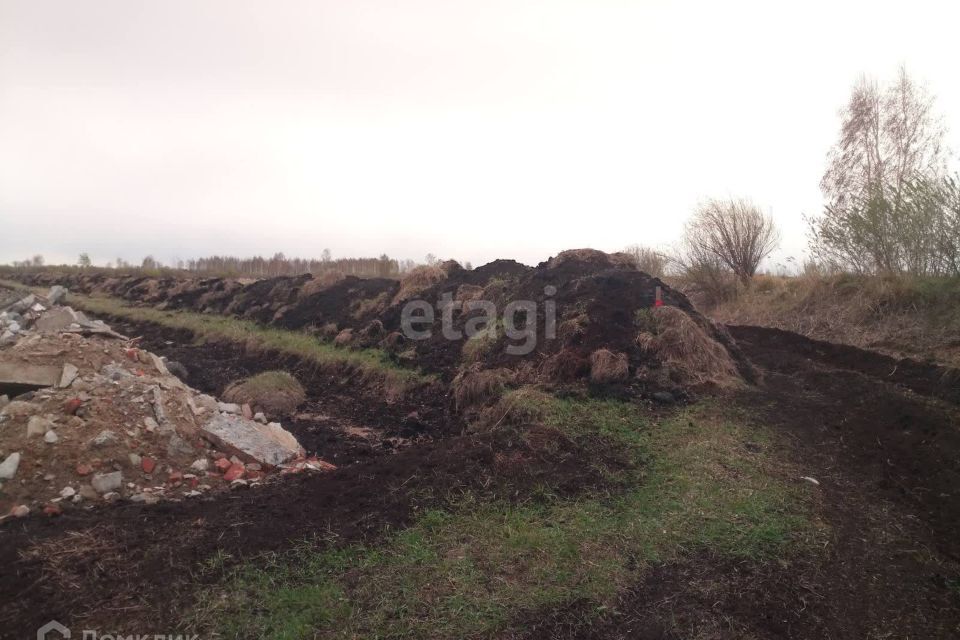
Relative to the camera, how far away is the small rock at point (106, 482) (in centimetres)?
457

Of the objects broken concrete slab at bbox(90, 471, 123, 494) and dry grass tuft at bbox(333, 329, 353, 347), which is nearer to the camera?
broken concrete slab at bbox(90, 471, 123, 494)

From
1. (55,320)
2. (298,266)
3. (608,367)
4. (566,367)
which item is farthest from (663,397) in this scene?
(298,266)

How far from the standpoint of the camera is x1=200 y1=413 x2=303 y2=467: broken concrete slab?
5688mm

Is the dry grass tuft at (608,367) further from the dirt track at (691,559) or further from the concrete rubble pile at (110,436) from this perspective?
the concrete rubble pile at (110,436)

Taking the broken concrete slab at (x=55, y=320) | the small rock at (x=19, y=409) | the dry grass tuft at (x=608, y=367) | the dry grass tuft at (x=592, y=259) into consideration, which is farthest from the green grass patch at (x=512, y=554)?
the broken concrete slab at (x=55, y=320)

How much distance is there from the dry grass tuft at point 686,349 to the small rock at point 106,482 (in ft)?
21.5

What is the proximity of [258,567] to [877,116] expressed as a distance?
72.9 ft

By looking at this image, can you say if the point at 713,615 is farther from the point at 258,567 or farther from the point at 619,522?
the point at 258,567

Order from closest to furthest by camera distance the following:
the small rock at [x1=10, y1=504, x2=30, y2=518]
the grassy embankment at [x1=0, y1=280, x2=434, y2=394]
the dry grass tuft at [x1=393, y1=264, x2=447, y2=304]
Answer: the small rock at [x1=10, y1=504, x2=30, y2=518], the grassy embankment at [x1=0, y1=280, x2=434, y2=394], the dry grass tuft at [x1=393, y1=264, x2=447, y2=304]

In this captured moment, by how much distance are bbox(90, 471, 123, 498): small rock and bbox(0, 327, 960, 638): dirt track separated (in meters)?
0.54

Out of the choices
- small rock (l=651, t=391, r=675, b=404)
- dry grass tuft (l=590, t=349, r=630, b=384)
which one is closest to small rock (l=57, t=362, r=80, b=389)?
dry grass tuft (l=590, t=349, r=630, b=384)

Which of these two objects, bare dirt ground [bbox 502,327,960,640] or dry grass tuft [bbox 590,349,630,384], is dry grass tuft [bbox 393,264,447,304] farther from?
bare dirt ground [bbox 502,327,960,640]

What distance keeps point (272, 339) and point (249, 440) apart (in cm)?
822

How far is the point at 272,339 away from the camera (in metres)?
13.6
